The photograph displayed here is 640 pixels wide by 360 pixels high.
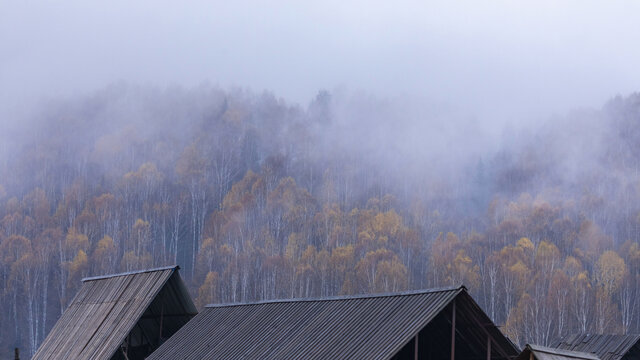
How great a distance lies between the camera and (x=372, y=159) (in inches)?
7470

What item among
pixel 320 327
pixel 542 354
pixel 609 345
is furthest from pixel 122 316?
pixel 609 345

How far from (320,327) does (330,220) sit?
124 m

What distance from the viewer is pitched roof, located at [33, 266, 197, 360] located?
134ft

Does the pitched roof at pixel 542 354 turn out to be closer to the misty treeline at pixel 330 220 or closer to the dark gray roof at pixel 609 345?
the dark gray roof at pixel 609 345

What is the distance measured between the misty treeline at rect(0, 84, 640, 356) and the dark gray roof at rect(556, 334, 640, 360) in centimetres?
4784

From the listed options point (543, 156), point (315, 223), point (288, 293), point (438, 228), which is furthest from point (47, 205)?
point (543, 156)

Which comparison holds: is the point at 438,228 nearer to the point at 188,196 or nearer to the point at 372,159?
the point at 372,159

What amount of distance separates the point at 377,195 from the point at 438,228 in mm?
17016

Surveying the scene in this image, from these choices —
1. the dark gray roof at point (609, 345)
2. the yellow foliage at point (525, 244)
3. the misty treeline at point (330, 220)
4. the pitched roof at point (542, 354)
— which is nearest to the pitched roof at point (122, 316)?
the pitched roof at point (542, 354)

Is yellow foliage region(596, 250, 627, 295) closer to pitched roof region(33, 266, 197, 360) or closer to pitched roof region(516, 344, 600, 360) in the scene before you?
pitched roof region(33, 266, 197, 360)

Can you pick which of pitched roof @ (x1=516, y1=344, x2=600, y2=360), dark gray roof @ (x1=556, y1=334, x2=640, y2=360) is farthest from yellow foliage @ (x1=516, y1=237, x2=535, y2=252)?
pitched roof @ (x1=516, y1=344, x2=600, y2=360)

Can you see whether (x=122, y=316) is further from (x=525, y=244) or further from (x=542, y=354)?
(x=525, y=244)

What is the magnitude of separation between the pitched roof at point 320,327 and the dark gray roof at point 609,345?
70.1 feet

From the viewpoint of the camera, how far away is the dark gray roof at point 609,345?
4822 cm
